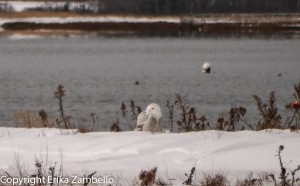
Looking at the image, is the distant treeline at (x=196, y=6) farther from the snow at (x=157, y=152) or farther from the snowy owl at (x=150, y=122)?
the snow at (x=157, y=152)

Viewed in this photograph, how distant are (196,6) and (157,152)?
10606 centimetres

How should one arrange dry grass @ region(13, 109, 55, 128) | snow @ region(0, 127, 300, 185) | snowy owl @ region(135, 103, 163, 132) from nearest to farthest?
1. snow @ region(0, 127, 300, 185)
2. snowy owl @ region(135, 103, 163, 132)
3. dry grass @ region(13, 109, 55, 128)

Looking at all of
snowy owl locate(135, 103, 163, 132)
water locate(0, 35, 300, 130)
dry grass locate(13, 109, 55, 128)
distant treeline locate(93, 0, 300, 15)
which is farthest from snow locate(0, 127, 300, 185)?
distant treeline locate(93, 0, 300, 15)

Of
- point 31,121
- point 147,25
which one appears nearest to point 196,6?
point 147,25

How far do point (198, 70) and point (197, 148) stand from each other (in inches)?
1042

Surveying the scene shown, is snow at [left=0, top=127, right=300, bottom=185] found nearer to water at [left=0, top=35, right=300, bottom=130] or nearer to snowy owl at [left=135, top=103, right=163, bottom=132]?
snowy owl at [left=135, top=103, right=163, bottom=132]

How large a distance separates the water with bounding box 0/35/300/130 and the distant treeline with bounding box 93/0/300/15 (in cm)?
4877

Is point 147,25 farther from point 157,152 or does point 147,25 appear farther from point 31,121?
point 157,152

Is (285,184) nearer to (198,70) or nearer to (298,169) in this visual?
(298,169)

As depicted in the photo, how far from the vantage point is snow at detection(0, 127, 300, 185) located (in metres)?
7.74

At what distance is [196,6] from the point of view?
11356 cm

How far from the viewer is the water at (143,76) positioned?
67.6 feet

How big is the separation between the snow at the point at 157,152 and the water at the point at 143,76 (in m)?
6.06

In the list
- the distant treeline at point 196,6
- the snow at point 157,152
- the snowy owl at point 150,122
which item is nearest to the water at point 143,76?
the snowy owl at point 150,122
